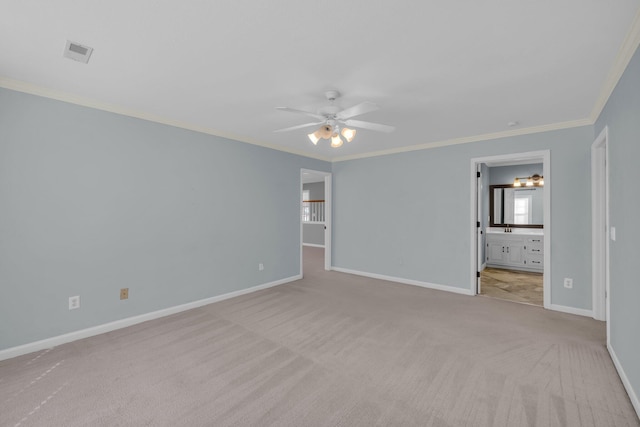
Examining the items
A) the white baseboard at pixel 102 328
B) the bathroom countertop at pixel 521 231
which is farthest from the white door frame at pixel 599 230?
the white baseboard at pixel 102 328

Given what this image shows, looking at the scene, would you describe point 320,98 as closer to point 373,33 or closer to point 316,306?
point 373,33

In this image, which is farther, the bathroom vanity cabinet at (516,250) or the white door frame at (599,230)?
the bathroom vanity cabinet at (516,250)

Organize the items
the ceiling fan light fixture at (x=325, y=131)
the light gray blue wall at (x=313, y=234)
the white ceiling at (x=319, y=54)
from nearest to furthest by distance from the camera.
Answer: the white ceiling at (x=319, y=54)
the ceiling fan light fixture at (x=325, y=131)
the light gray blue wall at (x=313, y=234)

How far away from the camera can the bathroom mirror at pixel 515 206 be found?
6.02 m

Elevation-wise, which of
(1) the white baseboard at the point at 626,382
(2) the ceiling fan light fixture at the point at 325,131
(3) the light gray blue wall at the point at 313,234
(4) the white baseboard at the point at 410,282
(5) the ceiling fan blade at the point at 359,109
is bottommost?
(1) the white baseboard at the point at 626,382

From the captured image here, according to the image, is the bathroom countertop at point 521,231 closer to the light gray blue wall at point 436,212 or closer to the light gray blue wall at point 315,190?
the light gray blue wall at point 436,212

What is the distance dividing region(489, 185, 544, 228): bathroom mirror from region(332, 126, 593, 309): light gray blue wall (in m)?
2.86

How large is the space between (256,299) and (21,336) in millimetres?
2286

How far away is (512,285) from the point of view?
15.6 feet

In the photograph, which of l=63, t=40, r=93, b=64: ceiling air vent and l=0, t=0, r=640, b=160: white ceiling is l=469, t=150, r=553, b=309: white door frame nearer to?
l=0, t=0, r=640, b=160: white ceiling

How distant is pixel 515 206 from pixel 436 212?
2982mm

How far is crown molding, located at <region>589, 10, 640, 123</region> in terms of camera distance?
65.8 inches

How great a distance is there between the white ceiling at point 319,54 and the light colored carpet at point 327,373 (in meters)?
2.32

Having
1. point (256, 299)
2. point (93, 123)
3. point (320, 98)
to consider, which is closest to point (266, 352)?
point (256, 299)
